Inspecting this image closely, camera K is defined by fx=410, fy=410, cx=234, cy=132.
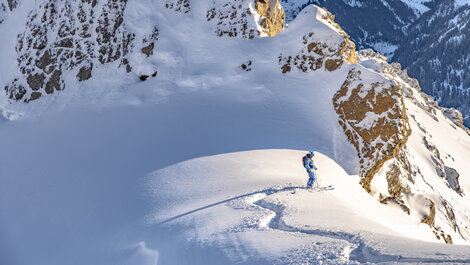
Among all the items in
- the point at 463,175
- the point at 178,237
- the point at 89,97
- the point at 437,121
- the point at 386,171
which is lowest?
the point at 463,175

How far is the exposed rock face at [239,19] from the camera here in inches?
999

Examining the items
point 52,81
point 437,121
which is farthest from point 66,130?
point 437,121

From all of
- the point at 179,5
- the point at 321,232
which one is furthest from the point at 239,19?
the point at 321,232

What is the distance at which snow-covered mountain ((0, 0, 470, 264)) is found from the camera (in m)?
11.1

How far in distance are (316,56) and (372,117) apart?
15.7ft

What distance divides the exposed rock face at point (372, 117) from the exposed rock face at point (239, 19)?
707cm

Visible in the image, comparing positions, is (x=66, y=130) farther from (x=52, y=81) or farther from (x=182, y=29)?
(x=182, y=29)

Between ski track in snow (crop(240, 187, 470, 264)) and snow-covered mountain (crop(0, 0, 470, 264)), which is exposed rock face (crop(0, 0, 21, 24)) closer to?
snow-covered mountain (crop(0, 0, 470, 264))

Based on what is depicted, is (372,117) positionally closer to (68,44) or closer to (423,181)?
(68,44)

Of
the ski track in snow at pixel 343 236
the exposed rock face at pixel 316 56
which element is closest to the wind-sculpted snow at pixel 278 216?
the ski track in snow at pixel 343 236

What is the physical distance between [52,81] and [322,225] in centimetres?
2123

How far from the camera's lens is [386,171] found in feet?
88.4

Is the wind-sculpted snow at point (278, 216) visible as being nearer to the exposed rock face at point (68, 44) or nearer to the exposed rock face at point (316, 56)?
the exposed rock face at point (316, 56)

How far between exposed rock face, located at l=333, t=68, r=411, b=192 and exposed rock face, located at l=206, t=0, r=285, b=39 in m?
7.07
